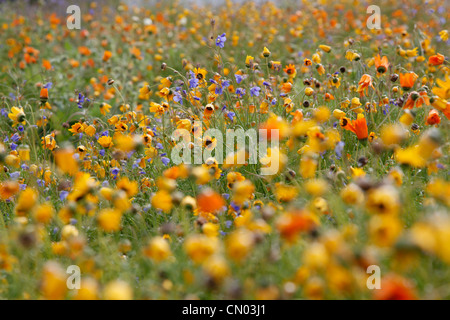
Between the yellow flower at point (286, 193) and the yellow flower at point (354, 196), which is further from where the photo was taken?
the yellow flower at point (286, 193)

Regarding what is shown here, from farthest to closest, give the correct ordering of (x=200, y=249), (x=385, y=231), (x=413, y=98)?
(x=413, y=98) → (x=200, y=249) → (x=385, y=231)

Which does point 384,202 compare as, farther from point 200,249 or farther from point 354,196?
point 200,249

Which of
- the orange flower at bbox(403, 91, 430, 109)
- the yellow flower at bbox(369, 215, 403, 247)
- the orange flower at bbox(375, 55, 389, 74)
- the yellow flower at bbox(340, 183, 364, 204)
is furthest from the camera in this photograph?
the orange flower at bbox(375, 55, 389, 74)

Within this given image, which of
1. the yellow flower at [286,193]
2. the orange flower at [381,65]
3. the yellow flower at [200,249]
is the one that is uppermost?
the orange flower at [381,65]

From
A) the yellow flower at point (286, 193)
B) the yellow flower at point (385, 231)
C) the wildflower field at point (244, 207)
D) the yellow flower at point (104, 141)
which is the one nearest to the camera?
the yellow flower at point (385, 231)

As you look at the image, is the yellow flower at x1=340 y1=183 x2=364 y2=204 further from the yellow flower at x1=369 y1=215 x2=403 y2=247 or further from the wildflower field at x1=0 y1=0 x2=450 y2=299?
the yellow flower at x1=369 y1=215 x2=403 y2=247

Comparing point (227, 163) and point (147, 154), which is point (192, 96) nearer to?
point (147, 154)

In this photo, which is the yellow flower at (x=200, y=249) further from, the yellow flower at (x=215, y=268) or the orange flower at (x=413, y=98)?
the orange flower at (x=413, y=98)

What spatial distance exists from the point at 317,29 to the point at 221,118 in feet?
10.3

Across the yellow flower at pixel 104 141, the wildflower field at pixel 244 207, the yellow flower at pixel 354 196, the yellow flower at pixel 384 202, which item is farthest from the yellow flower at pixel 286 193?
the yellow flower at pixel 104 141

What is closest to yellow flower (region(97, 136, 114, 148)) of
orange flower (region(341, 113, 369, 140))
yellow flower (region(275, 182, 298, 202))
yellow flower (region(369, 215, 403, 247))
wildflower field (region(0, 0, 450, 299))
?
wildflower field (region(0, 0, 450, 299))

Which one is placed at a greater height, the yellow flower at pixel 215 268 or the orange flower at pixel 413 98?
the orange flower at pixel 413 98

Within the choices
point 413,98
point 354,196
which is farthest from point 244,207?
point 413,98
